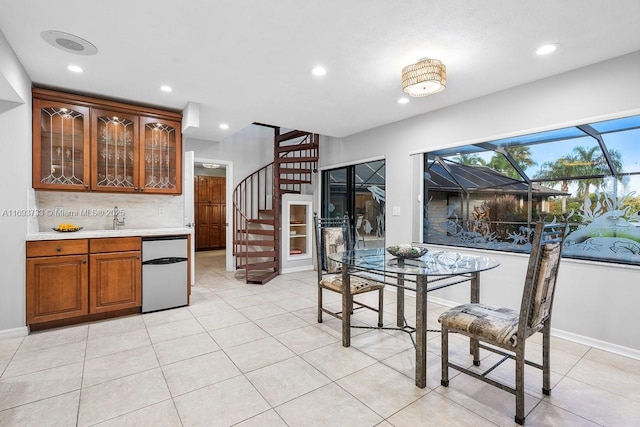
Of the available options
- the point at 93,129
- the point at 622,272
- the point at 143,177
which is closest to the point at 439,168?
the point at 622,272

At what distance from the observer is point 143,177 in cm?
375

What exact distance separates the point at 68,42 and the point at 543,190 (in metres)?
4.45

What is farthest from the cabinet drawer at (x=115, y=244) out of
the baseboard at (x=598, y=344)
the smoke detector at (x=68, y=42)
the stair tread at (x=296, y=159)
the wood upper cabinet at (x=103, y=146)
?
the baseboard at (x=598, y=344)

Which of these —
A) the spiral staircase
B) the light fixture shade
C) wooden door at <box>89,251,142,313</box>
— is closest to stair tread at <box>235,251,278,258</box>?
the spiral staircase

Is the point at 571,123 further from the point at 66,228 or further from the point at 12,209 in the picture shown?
the point at 12,209

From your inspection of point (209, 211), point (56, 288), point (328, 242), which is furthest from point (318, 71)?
point (209, 211)

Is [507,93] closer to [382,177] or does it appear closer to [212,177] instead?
[382,177]

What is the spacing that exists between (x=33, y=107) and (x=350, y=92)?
3275mm

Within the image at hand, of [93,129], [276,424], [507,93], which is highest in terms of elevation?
[507,93]

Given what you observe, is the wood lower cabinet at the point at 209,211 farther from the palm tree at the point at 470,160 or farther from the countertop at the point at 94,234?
the palm tree at the point at 470,160

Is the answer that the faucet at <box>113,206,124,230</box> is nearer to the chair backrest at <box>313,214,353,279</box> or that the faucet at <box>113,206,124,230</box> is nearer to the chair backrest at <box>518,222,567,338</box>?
the chair backrest at <box>313,214,353,279</box>

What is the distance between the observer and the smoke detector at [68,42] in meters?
2.29

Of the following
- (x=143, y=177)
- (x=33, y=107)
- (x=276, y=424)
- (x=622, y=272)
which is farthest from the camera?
(x=143, y=177)

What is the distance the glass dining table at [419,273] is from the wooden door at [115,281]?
2294 mm
